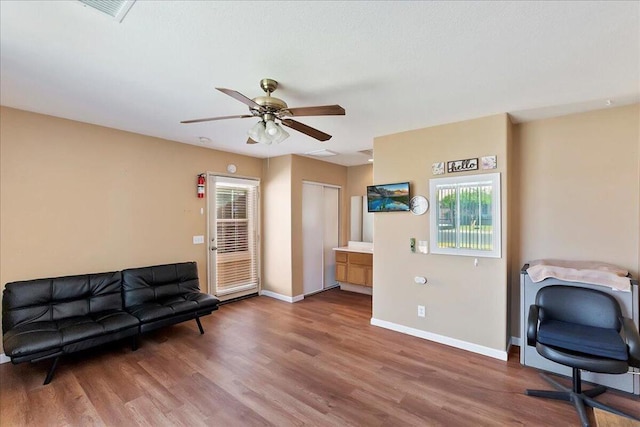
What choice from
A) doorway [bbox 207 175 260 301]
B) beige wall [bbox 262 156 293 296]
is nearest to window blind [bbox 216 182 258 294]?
doorway [bbox 207 175 260 301]

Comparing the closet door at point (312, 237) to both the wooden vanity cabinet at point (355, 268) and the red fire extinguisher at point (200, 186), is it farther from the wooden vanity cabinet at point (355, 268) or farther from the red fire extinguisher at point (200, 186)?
the red fire extinguisher at point (200, 186)

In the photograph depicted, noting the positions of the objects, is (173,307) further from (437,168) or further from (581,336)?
(581,336)

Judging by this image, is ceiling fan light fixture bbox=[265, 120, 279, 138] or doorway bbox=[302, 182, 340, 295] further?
doorway bbox=[302, 182, 340, 295]

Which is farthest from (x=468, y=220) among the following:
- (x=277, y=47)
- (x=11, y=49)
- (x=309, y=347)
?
(x=11, y=49)

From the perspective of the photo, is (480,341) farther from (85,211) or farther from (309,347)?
(85,211)

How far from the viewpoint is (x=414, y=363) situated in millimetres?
2914

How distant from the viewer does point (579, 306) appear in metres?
2.50

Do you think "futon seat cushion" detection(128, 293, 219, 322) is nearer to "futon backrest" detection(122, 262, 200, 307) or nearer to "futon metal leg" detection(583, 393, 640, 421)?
"futon backrest" detection(122, 262, 200, 307)

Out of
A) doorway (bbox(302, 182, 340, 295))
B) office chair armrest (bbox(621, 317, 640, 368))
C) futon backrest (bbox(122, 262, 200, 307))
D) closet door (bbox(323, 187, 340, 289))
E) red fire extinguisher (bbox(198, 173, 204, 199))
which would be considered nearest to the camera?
office chair armrest (bbox(621, 317, 640, 368))

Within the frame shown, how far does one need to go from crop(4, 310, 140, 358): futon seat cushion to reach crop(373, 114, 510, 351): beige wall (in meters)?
3.07

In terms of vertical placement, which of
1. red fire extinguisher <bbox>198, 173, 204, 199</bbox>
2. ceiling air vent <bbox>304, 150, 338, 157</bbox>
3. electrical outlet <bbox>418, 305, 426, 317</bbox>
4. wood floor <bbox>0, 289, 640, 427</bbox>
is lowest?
wood floor <bbox>0, 289, 640, 427</bbox>

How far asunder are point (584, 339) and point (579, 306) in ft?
1.49

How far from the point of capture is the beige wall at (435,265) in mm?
3035

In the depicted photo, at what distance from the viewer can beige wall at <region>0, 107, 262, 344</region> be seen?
297cm
